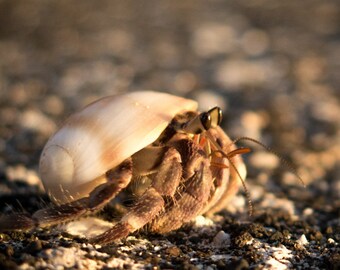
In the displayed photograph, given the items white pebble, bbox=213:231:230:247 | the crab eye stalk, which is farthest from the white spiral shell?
white pebble, bbox=213:231:230:247

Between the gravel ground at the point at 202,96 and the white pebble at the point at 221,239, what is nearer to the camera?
the gravel ground at the point at 202,96

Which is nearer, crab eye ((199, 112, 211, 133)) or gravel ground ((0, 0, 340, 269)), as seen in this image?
gravel ground ((0, 0, 340, 269))

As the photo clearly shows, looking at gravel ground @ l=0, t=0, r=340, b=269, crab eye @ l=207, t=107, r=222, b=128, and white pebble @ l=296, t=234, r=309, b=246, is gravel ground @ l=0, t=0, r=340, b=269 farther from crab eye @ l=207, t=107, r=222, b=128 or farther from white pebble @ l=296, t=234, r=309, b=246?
crab eye @ l=207, t=107, r=222, b=128

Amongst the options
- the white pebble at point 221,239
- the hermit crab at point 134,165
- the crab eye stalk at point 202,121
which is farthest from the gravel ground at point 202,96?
the crab eye stalk at point 202,121

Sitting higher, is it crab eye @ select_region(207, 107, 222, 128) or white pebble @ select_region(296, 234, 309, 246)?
crab eye @ select_region(207, 107, 222, 128)

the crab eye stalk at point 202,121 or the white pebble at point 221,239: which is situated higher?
the crab eye stalk at point 202,121

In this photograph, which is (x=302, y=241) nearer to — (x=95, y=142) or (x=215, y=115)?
(x=215, y=115)

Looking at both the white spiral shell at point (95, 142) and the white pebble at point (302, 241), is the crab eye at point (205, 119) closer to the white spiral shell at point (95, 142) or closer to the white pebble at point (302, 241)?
the white spiral shell at point (95, 142)

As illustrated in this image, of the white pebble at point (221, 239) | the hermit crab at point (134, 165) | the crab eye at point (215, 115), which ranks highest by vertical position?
the crab eye at point (215, 115)
